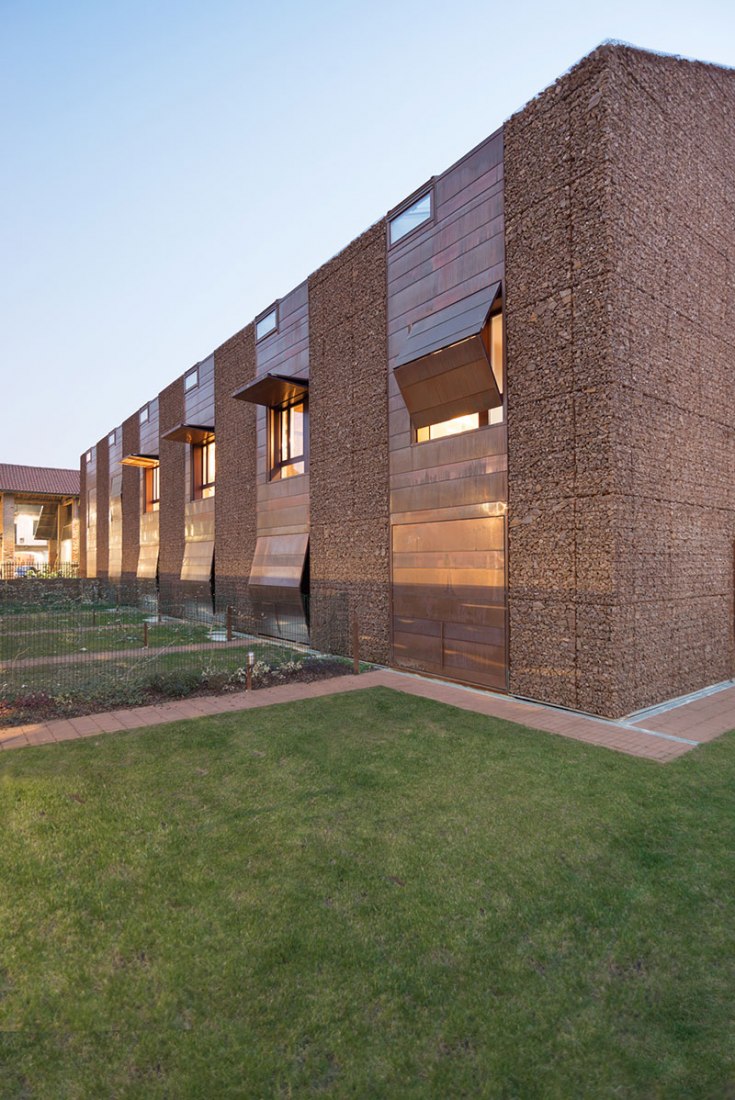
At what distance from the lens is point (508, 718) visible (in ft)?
25.5

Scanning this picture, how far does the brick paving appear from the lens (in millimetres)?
6781

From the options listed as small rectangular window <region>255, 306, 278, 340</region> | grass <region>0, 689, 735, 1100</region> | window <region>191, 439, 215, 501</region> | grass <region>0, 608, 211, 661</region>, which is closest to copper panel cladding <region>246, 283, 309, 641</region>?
small rectangular window <region>255, 306, 278, 340</region>

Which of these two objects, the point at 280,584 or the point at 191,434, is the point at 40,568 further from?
the point at 280,584

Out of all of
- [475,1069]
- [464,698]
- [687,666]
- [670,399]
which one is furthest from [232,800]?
[670,399]

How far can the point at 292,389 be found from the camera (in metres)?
15.2

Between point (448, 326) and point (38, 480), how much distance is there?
144 ft

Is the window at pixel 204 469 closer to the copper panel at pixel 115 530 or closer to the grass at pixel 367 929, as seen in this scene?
the copper panel at pixel 115 530

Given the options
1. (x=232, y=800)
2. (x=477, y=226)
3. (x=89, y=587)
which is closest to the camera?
(x=232, y=800)

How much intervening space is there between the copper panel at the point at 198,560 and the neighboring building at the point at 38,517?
2378cm

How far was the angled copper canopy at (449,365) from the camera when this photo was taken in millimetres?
9398

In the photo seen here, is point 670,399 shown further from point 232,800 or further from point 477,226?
point 232,800

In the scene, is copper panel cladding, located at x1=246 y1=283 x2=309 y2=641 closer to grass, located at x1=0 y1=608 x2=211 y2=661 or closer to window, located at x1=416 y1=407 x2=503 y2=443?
grass, located at x1=0 y1=608 x2=211 y2=661

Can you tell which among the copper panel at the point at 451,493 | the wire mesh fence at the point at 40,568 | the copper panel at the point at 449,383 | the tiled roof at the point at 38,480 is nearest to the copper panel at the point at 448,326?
the copper panel at the point at 449,383

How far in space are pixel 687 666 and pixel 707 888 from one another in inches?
239
